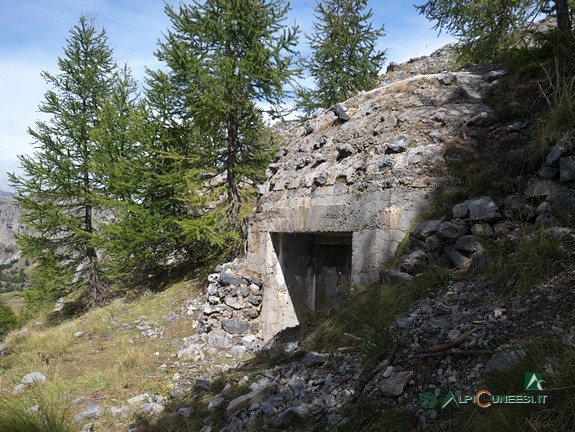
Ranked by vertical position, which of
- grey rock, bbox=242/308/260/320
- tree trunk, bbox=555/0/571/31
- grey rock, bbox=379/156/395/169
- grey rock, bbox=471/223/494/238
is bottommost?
grey rock, bbox=242/308/260/320

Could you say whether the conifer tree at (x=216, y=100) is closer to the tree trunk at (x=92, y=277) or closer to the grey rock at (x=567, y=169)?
the tree trunk at (x=92, y=277)

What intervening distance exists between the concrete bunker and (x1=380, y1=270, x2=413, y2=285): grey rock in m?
3.53

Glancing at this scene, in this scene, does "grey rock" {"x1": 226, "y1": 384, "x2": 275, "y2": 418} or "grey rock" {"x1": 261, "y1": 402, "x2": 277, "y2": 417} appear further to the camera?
"grey rock" {"x1": 226, "y1": 384, "x2": 275, "y2": 418}

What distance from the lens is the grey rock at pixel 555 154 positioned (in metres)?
3.73

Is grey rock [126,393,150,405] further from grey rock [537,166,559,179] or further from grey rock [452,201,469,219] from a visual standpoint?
grey rock [537,166,559,179]

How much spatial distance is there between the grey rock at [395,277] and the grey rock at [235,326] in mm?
4308

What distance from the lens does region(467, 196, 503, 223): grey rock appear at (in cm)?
394

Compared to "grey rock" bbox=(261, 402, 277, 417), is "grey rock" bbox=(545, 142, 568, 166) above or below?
above

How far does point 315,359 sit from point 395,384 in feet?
3.51

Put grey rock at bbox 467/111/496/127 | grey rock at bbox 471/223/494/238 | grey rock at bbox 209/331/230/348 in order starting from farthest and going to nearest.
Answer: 1. grey rock at bbox 209/331/230/348
2. grey rock at bbox 467/111/496/127
3. grey rock at bbox 471/223/494/238

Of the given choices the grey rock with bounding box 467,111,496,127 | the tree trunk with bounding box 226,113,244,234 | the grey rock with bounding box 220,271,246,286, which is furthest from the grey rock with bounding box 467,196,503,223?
the tree trunk with bounding box 226,113,244,234

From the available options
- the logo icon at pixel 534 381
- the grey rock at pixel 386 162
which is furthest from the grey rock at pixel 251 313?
the logo icon at pixel 534 381

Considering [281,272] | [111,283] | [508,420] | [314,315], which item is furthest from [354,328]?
[111,283]

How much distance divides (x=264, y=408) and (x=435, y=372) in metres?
1.29
